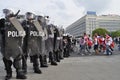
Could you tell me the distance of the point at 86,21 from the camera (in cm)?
16212

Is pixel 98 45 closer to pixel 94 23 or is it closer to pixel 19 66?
pixel 19 66

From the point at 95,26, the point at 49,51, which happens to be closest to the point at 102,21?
the point at 95,26

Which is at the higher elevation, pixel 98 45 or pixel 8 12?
pixel 8 12

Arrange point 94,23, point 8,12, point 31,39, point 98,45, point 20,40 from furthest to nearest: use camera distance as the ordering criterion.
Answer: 1. point 94,23
2. point 98,45
3. point 31,39
4. point 20,40
5. point 8,12

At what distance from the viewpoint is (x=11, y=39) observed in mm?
9844

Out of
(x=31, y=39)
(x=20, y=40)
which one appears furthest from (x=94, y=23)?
(x=20, y=40)

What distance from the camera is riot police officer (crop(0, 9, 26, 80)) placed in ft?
32.2

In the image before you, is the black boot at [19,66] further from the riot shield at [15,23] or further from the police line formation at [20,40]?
the riot shield at [15,23]

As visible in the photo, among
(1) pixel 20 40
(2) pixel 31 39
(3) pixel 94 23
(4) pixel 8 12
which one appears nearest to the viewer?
(4) pixel 8 12

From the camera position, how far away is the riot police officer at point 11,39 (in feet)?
32.2

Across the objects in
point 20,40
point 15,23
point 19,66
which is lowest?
point 19,66

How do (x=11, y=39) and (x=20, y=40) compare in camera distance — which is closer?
(x=11, y=39)

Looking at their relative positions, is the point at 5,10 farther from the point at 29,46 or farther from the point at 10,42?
the point at 29,46

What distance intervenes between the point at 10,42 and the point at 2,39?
266 millimetres
